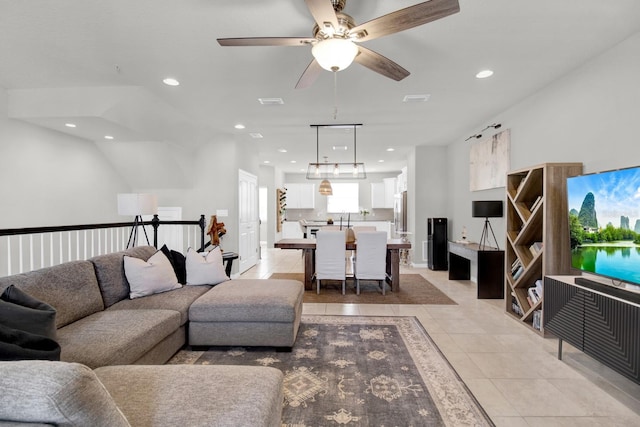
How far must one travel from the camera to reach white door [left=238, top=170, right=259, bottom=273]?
5.91 meters

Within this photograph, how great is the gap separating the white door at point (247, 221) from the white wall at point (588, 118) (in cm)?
452

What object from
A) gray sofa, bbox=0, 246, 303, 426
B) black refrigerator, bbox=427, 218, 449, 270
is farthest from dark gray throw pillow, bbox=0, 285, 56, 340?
black refrigerator, bbox=427, 218, 449, 270

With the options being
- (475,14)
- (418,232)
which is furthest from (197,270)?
(418,232)

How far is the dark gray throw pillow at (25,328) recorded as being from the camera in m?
1.20

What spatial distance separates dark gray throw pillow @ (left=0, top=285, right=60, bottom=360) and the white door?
4.09 metres

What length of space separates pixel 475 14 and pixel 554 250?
2242 millimetres

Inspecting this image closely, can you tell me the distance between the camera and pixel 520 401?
A: 2010mm

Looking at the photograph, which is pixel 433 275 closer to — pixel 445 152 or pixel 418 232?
pixel 418 232

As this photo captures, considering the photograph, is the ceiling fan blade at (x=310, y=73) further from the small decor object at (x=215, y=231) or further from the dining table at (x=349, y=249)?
the small decor object at (x=215, y=231)

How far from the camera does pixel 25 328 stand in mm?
1512

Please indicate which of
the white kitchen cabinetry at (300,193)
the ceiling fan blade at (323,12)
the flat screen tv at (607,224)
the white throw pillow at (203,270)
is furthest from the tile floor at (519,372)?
the white kitchen cabinetry at (300,193)

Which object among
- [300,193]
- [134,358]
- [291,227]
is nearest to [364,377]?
[134,358]

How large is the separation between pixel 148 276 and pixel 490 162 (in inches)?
189

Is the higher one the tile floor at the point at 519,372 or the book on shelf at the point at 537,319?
the book on shelf at the point at 537,319
